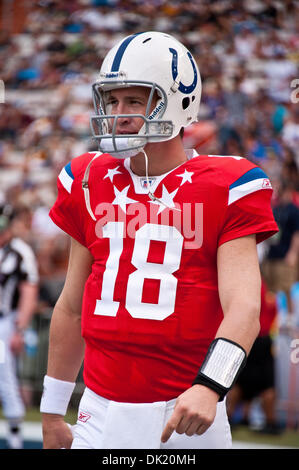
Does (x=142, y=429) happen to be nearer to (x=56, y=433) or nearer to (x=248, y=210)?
(x=56, y=433)

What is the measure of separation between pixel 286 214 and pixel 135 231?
5.37m

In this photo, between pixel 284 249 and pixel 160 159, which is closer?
pixel 160 159

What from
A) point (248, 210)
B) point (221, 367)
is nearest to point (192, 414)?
point (221, 367)

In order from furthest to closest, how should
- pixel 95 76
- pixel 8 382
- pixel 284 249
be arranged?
pixel 95 76, pixel 284 249, pixel 8 382

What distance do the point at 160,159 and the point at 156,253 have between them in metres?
0.33

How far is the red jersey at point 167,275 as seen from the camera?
2.33 m

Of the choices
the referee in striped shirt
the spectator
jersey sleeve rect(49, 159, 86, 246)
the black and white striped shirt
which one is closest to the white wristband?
jersey sleeve rect(49, 159, 86, 246)

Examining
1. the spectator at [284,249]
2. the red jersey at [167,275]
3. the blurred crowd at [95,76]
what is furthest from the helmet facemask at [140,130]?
the blurred crowd at [95,76]

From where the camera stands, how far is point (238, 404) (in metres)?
7.43

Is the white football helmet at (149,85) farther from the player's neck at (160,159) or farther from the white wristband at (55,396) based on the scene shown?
the white wristband at (55,396)

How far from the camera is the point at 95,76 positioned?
11.6 metres

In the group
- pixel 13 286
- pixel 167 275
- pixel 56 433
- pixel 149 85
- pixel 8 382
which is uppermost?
pixel 149 85

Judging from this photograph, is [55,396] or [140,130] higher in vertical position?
[140,130]
